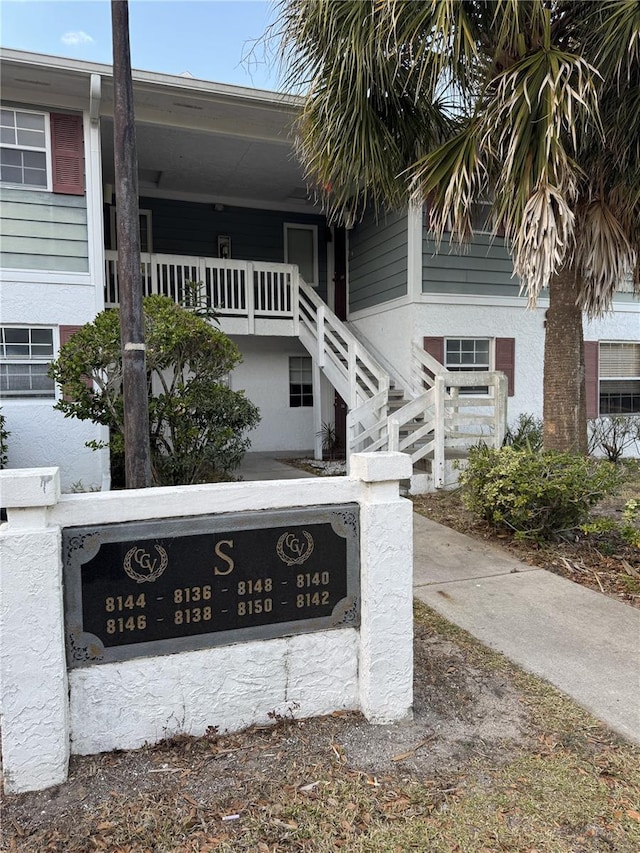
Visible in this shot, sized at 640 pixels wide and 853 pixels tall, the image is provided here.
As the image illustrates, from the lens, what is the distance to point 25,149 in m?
7.95

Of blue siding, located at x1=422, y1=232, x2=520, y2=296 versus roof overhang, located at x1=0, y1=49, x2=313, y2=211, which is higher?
roof overhang, located at x1=0, y1=49, x2=313, y2=211

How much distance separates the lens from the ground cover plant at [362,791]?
1972mm

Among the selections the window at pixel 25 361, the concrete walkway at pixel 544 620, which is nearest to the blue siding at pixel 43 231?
the window at pixel 25 361

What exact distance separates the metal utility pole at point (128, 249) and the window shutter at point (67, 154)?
5.26 metres

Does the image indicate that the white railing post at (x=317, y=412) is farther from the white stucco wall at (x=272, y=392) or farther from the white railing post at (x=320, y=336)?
the white stucco wall at (x=272, y=392)

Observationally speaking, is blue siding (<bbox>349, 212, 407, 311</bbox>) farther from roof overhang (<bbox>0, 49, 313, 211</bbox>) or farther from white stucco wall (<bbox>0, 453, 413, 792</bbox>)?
white stucco wall (<bbox>0, 453, 413, 792</bbox>)

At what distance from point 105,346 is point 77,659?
4356 mm

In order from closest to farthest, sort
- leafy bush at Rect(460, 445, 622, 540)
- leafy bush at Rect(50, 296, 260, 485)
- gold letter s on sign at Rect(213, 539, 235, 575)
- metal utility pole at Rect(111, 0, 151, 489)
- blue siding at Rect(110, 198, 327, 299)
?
1. gold letter s on sign at Rect(213, 539, 235, 575)
2. metal utility pole at Rect(111, 0, 151, 489)
3. leafy bush at Rect(460, 445, 622, 540)
4. leafy bush at Rect(50, 296, 260, 485)
5. blue siding at Rect(110, 198, 327, 299)

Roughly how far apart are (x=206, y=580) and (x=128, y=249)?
219 cm

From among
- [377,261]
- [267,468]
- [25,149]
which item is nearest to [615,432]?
[377,261]

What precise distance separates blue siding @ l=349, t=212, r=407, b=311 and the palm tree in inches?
119

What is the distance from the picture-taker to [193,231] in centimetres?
1162

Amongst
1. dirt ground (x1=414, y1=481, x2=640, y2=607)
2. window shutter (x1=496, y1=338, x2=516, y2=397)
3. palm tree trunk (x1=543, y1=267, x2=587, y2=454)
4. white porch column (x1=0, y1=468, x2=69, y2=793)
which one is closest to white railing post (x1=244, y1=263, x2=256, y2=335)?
window shutter (x1=496, y1=338, x2=516, y2=397)

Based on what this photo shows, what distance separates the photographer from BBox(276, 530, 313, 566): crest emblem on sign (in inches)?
101
